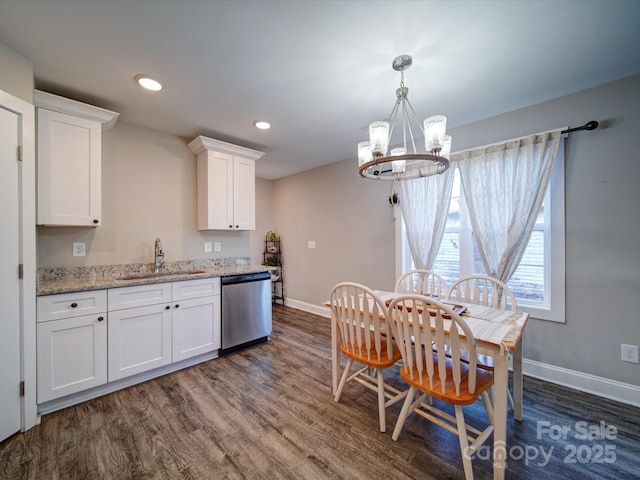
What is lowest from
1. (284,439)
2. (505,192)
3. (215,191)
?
(284,439)

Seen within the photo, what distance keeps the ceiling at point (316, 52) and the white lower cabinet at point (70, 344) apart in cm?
171

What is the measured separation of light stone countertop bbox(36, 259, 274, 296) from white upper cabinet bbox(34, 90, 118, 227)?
0.50 m

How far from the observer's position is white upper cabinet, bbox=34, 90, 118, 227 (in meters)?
2.03

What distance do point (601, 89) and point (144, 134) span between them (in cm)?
428

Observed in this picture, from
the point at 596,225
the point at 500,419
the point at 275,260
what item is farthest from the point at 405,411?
the point at 275,260

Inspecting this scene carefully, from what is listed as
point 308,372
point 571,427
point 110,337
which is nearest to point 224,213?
point 110,337

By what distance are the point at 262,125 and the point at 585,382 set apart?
12.4 feet

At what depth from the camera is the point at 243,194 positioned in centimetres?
331

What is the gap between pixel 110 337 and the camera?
213cm

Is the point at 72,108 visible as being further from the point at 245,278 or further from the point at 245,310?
the point at 245,310

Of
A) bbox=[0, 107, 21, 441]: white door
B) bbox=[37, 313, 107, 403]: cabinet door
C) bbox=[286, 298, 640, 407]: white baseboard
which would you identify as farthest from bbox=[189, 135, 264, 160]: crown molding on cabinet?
bbox=[286, 298, 640, 407]: white baseboard

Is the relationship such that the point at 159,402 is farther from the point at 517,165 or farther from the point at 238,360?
the point at 517,165

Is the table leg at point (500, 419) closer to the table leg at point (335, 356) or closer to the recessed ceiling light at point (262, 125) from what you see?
the table leg at point (335, 356)

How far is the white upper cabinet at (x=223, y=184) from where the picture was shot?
9.89 feet
